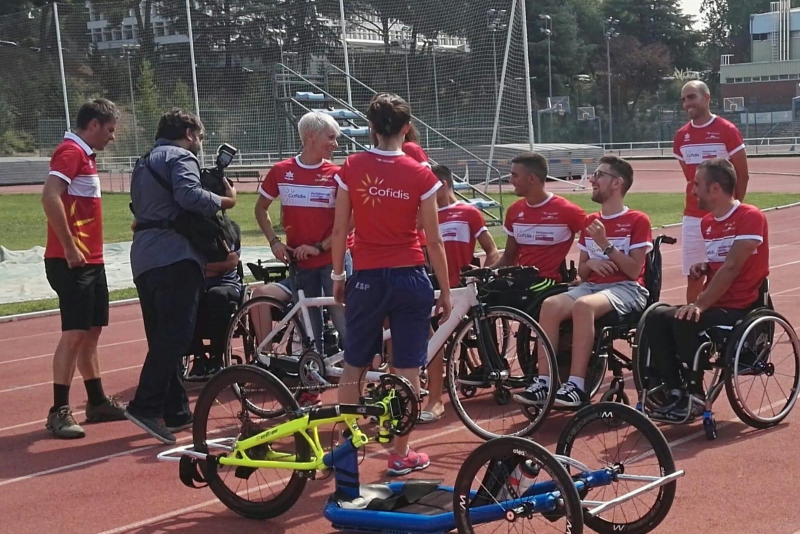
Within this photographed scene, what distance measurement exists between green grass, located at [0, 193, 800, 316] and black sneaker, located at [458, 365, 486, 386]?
8.15m

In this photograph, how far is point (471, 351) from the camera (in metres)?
6.73

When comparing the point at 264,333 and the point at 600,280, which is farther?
the point at 264,333

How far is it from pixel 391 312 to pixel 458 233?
213 cm

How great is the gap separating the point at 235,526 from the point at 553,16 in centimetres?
6609

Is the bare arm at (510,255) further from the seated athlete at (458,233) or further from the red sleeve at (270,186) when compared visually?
the red sleeve at (270,186)

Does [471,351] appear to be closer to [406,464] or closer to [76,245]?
[406,464]

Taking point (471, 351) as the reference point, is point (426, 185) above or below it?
above

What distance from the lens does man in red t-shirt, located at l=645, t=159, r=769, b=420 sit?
6.15 meters

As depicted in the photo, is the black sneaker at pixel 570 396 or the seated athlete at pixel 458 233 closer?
the black sneaker at pixel 570 396

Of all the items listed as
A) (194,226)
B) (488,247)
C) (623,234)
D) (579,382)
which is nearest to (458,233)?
(488,247)

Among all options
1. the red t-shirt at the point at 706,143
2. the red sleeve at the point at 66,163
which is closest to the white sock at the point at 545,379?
the red t-shirt at the point at 706,143

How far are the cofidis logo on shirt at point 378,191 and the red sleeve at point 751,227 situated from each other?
7.38 ft

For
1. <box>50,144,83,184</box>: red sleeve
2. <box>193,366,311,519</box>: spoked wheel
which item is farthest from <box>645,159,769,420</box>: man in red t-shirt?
<box>50,144,83,184</box>: red sleeve

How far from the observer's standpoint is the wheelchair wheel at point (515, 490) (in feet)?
13.0
